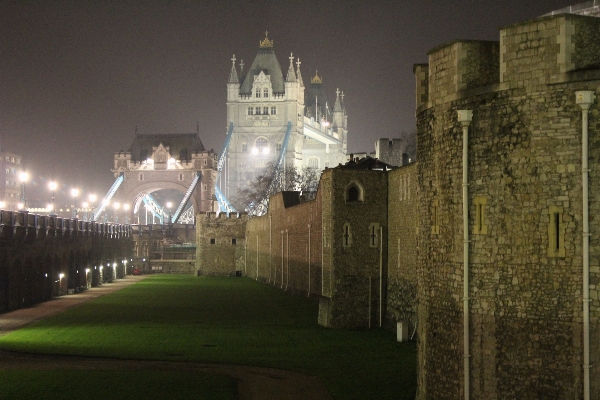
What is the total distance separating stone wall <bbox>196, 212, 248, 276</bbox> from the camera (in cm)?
7975

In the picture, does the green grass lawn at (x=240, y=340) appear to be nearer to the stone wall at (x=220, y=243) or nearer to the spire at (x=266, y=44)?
the stone wall at (x=220, y=243)

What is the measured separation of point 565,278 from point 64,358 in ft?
52.0

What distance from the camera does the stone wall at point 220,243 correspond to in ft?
262

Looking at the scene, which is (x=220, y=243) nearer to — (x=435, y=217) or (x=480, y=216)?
(x=435, y=217)

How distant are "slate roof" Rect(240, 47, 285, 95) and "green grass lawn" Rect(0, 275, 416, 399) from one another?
112 meters

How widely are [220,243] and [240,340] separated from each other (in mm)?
52240

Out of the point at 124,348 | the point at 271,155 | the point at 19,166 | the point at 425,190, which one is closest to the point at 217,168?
the point at 271,155

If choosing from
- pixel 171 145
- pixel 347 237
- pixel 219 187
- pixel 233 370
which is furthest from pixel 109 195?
pixel 233 370

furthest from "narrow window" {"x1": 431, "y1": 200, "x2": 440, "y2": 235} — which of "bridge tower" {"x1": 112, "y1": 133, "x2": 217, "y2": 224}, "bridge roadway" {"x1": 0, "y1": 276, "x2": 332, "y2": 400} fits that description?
"bridge tower" {"x1": 112, "y1": 133, "x2": 217, "y2": 224}

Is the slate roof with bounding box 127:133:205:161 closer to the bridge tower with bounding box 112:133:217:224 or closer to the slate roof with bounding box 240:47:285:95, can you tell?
the bridge tower with bounding box 112:133:217:224

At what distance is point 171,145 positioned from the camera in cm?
14450

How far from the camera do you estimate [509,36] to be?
12.6 m

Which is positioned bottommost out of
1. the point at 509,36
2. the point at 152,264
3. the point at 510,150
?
the point at 152,264

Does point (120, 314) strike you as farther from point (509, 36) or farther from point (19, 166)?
point (19, 166)
